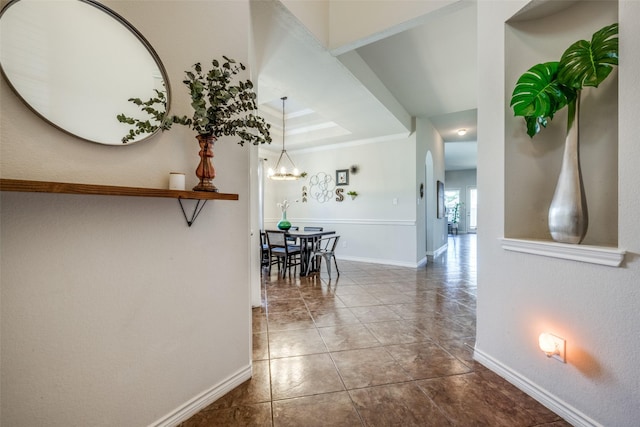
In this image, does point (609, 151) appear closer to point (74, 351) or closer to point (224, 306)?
point (224, 306)

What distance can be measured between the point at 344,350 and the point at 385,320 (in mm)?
678

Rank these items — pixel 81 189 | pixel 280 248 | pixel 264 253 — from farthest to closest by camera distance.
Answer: pixel 264 253
pixel 280 248
pixel 81 189

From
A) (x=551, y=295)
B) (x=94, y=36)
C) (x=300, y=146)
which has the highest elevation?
(x=300, y=146)

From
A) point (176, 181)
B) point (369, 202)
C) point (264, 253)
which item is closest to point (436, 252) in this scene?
point (369, 202)

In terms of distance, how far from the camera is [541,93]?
1.39 meters

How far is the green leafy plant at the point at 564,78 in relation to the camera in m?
1.22

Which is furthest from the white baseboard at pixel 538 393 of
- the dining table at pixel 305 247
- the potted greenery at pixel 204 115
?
the dining table at pixel 305 247

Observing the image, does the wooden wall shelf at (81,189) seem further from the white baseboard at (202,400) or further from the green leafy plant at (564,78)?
the green leafy plant at (564,78)

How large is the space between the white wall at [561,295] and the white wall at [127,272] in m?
1.61

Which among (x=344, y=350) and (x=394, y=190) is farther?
(x=394, y=190)

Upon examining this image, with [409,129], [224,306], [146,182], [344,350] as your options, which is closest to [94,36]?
[146,182]

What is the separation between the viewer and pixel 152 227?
1174mm

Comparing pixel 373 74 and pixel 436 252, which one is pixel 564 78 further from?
pixel 436 252

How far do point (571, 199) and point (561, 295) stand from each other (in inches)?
19.7
